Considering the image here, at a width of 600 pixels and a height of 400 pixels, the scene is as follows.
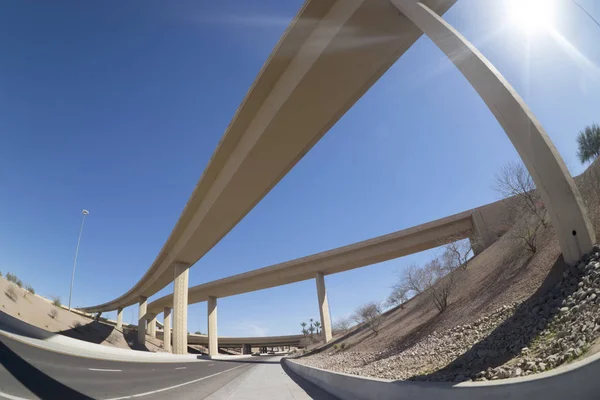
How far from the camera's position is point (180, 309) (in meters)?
35.0

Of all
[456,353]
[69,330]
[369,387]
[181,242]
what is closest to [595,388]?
[369,387]

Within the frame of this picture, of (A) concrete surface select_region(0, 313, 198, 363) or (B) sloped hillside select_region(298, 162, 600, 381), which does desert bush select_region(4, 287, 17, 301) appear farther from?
(B) sloped hillside select_region(298, 162, 600, 381)

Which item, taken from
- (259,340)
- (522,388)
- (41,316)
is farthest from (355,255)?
(259,340)

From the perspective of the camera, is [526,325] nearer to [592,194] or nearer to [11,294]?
[592,194]

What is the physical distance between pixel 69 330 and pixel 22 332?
26249mm

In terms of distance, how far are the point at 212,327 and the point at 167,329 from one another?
19.6 metres

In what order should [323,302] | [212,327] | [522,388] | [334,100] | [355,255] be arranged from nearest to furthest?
[522,388] < [334,100] < [355,255] < [323,302] < [212,327]

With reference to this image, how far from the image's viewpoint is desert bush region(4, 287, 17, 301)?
93.0 ft

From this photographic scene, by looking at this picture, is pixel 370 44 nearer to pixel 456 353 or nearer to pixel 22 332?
pixel 456 353

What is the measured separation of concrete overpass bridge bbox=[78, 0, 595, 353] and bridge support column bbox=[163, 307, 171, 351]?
2072 inches

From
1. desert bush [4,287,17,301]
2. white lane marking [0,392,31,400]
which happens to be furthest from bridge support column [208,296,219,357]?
white lane marking [0,392,31,400]

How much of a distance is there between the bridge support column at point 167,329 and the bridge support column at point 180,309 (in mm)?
30599

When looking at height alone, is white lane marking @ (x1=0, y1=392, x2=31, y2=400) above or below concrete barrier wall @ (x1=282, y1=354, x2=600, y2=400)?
above

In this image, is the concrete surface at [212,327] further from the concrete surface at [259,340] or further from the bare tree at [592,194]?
the bare tree at [592,194]
